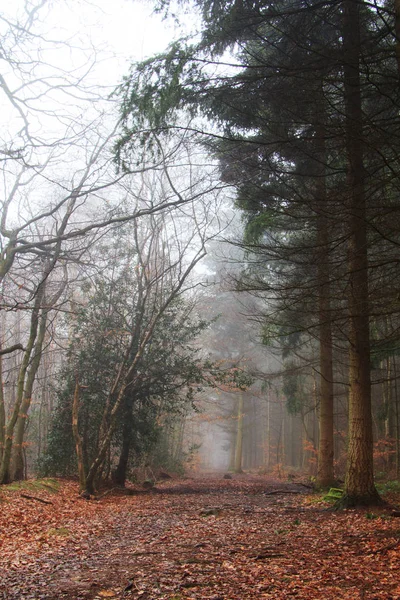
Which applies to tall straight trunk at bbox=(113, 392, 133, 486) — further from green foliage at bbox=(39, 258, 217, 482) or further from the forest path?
the forest path

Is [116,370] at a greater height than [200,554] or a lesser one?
greater

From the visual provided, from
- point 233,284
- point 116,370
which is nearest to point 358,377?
point 233,284

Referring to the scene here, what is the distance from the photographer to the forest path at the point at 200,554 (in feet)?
13.4

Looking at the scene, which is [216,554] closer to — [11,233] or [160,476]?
[11,233]

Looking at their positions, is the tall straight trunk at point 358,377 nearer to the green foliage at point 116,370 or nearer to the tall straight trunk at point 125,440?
the green foliage at point 116,370

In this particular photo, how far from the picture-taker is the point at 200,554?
5383 mm

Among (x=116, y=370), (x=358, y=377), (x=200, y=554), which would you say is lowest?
(x=200, y=554)

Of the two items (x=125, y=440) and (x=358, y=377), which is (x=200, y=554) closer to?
(x=358, y=377)

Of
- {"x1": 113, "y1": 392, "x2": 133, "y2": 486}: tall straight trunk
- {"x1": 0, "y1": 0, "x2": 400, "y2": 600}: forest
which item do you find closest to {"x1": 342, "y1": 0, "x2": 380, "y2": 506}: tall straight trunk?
{"x1": 0, "y1": 0, "x2": 400, "y2": 600}: forest

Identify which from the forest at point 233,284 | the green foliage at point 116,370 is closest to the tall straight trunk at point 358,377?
the forest at point 233,284

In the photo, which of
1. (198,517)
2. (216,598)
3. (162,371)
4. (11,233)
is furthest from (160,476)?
(216,598)

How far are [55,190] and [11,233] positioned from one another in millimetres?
6445

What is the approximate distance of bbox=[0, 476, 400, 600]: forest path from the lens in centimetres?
409

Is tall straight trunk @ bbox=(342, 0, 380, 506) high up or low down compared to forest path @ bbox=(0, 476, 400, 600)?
up
